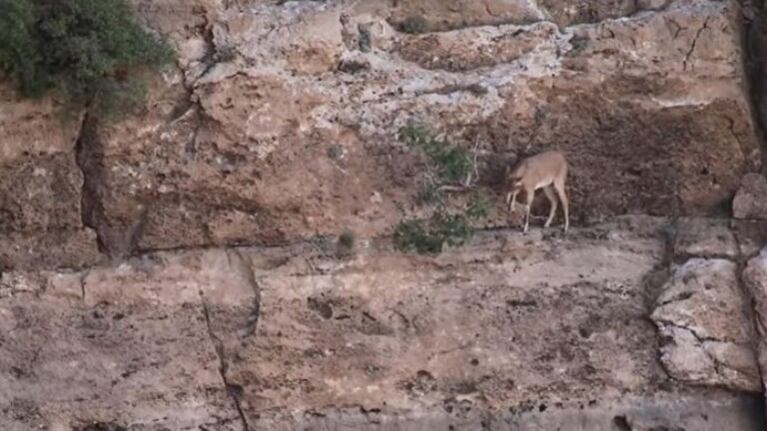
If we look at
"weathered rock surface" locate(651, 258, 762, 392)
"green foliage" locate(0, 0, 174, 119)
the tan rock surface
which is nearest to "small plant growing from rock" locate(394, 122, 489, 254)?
the tan rock surface

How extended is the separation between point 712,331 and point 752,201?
871mm

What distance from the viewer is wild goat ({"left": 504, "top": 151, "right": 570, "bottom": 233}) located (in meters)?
9.56

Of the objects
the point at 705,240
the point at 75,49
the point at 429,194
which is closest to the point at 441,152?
the point at 429,194

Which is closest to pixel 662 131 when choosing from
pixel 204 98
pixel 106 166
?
pixel 204 98

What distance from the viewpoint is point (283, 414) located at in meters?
9.59

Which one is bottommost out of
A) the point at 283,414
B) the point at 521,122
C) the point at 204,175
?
the point at 283,414

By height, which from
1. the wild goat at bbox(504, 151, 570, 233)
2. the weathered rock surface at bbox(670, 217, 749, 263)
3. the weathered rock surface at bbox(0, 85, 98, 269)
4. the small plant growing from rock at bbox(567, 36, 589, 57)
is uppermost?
the small plant growing from rock at bbox(567, 36, 589, 57)

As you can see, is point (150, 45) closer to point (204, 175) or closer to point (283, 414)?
point (204, 175)

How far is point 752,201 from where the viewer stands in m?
9.66

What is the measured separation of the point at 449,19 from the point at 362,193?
47.8 inches

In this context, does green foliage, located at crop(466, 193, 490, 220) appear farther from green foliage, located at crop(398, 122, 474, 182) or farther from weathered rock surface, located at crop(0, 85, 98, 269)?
weathered rock surface, located at crop(0, 85, 98, 269)

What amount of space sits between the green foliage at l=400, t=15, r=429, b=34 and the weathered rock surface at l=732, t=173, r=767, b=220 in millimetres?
2193

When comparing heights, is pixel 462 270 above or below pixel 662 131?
below

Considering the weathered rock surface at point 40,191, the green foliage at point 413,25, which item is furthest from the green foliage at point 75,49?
the green foliage at point 413,25
